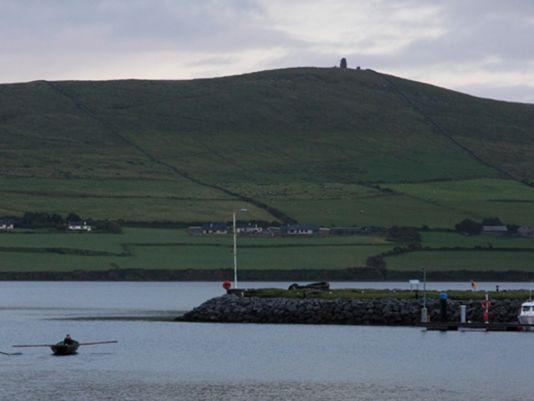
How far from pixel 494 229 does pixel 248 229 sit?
28278 mm

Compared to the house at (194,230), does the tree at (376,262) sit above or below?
below

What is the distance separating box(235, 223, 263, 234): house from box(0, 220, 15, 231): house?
82.0ft

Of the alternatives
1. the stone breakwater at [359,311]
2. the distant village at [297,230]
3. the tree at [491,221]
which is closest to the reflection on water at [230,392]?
the stone breakwater at [359,311]

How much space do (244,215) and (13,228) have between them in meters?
27.2

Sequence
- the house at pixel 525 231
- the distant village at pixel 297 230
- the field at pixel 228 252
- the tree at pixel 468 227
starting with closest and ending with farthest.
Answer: the field at pixel 228 252 → the distant village at pixel 297 230 → the tree at pixel 468 227 → the house at pixel 525 231

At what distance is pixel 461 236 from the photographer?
168875 millimetres

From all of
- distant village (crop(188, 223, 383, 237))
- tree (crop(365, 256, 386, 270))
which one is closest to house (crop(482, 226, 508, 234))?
distant village (crop(188, 223, 383, 237))

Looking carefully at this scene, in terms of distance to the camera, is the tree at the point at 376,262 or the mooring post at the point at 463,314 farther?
the tree at the point at 376,262

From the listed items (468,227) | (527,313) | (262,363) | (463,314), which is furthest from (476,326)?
(468,227)

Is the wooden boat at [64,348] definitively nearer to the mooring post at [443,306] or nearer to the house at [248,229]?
the mooring post at [443,306]

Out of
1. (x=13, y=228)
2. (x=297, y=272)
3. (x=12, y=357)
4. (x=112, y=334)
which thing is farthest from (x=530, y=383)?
(x=13, y=228)

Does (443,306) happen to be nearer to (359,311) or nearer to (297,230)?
(359,311)

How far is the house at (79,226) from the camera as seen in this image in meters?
166

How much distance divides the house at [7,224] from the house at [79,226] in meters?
6.35
